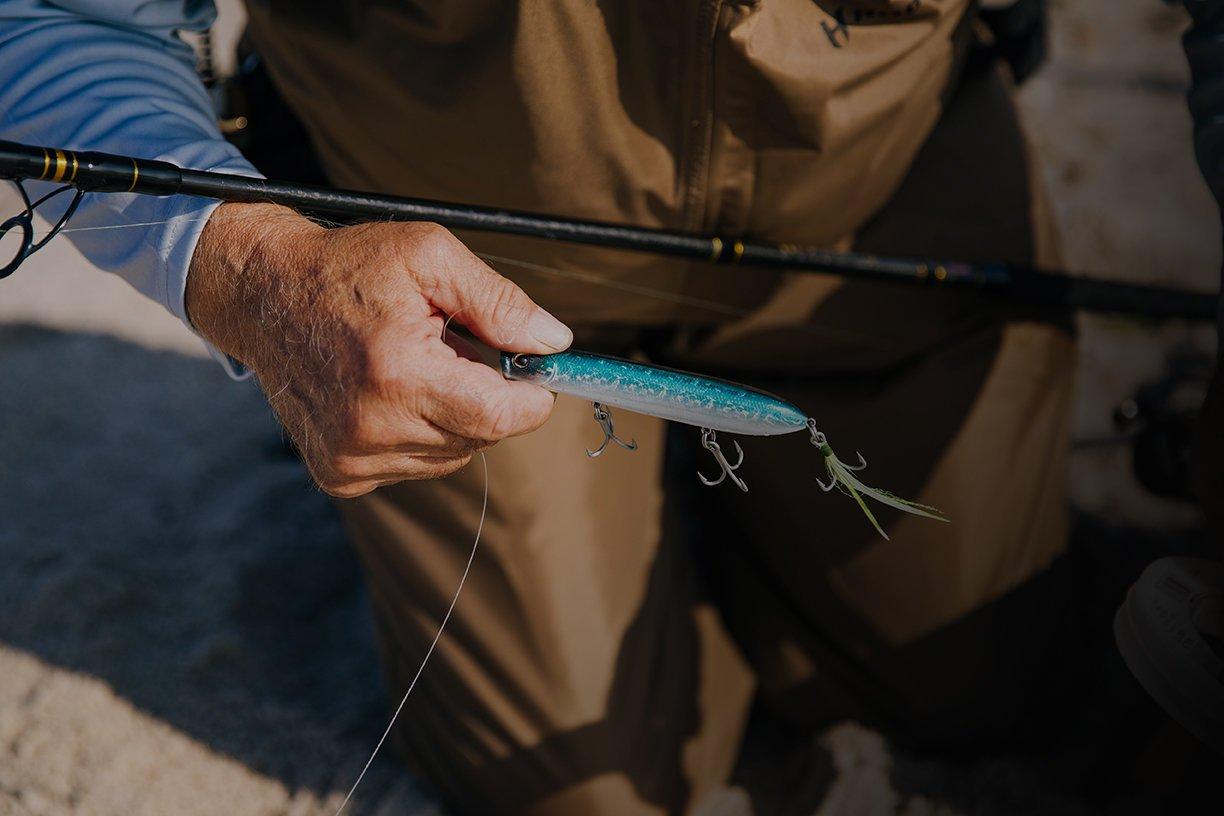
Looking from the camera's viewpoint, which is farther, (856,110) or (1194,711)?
(856,110)

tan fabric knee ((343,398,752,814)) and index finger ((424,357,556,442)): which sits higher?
index finger ((424,357,556,442))

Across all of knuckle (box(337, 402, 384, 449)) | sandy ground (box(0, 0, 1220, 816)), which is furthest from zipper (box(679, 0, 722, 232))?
sandy ground (box(0, 0, 1220, 816))

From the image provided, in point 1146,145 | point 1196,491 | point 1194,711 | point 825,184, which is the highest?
point 825,184

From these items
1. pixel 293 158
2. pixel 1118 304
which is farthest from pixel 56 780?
pixel 1118 304

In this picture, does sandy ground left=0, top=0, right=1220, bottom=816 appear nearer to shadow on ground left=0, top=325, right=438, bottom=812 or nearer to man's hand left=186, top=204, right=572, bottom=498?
shadow on ground left=0, top=325, right=438, bottom=812

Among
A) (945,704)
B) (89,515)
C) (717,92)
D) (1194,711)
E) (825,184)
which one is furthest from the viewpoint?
(89,515)

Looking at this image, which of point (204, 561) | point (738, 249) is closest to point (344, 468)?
point (738, 249)

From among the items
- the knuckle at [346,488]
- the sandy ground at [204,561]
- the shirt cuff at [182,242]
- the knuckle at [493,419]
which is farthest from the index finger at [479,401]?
the sandy ground at [204,561]

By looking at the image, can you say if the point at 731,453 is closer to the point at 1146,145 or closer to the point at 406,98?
the point at 406,98
